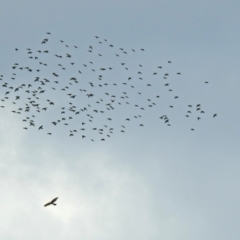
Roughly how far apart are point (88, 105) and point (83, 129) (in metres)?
6.76

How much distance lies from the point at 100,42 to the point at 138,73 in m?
9.63

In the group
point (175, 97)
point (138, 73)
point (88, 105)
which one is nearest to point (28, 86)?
point (88, 105)

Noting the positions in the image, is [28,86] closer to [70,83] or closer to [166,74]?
[70,83]

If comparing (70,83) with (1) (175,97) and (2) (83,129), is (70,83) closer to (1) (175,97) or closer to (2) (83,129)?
(2) (83,129)

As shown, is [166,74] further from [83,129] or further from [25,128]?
[25,128]

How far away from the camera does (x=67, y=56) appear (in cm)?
10175

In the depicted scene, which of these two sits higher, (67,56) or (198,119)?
(67,56)

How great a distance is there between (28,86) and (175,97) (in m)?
23.6

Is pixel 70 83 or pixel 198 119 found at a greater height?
pixel 70 83

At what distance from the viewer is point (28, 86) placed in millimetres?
98688

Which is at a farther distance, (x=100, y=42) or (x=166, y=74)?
(x=166, y=74)

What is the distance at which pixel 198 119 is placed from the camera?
9575 cm

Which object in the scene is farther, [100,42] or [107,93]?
[107,93]

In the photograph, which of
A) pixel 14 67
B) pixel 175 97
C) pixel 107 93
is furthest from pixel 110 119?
pixel 14 67
